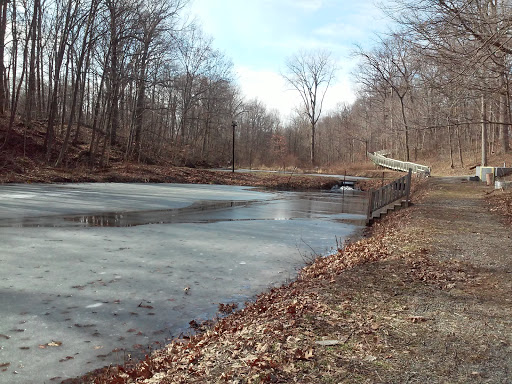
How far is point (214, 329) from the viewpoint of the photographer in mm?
5059

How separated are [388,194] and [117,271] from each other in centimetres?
1297

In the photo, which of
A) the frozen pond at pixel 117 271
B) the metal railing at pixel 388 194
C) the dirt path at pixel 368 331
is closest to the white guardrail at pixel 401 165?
the metal railing at pixel 388 194

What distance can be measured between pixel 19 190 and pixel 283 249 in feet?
46.5

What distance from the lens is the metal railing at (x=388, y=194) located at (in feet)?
52.3

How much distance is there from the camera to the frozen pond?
4.54 metres

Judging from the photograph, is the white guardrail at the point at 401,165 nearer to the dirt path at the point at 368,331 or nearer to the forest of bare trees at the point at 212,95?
the forest of bare trees at the point at 212,95

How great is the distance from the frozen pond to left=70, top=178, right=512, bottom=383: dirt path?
66 cm

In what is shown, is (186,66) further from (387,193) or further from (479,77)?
(479,77)

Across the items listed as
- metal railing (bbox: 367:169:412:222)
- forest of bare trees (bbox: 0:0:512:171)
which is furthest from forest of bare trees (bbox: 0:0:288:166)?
metal railing (bbox: 367:169:412:222)

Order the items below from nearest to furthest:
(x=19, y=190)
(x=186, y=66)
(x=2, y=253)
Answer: (x=2, y=253), (x=19, y=190), (x=186, y=66)

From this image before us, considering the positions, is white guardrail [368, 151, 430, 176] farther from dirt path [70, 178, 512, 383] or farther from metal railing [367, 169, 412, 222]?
dirt path [70, 178, 512, 383]

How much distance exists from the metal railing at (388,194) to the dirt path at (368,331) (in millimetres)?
7771

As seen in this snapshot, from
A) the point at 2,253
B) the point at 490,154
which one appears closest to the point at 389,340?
the point at 2,253

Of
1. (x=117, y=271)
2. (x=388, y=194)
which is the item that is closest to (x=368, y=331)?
(x=117, y=271)
